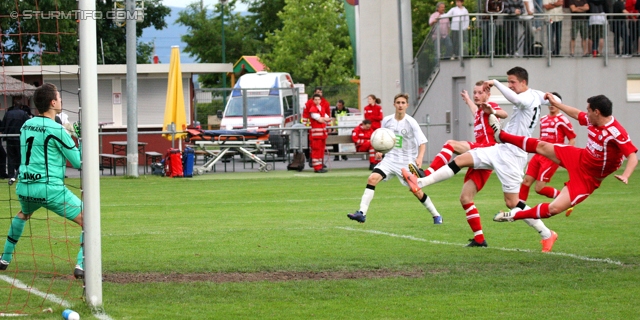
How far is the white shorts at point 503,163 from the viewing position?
10867 millimetres

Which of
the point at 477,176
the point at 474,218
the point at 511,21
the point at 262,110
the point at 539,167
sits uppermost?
the point at 511,21

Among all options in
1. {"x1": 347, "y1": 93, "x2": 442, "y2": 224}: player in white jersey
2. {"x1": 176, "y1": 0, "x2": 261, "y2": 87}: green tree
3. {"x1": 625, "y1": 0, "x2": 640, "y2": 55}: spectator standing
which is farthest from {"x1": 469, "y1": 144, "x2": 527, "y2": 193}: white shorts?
{"x1": 176, "y1": 0, "x2": 261, "y2": 87}: green tree

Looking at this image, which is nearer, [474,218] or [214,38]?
[474,218]

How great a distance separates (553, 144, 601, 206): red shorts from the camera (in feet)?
30.6

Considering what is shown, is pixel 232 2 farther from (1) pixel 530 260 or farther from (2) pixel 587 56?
(1) pixel 530 260

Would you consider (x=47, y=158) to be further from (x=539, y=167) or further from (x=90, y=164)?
(x=539, y=167)

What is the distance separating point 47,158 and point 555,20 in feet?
72.4

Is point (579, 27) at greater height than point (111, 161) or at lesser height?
greater

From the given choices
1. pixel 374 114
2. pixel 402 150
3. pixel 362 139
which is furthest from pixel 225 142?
pixel 402 150

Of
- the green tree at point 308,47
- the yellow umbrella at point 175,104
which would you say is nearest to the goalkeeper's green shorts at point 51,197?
the yellow umbrella at point 175,104

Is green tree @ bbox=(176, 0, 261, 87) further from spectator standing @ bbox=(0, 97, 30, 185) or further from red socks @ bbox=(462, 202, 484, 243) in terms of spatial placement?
red socks @ bbox=(462, 202, 484, 243)

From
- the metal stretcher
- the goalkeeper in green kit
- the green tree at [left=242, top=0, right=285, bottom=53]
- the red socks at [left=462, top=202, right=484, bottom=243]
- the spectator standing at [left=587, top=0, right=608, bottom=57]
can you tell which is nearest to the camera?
the goalkeeper in green kit

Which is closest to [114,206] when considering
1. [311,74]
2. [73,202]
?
[73,202]

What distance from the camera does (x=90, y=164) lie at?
23.7 ft
